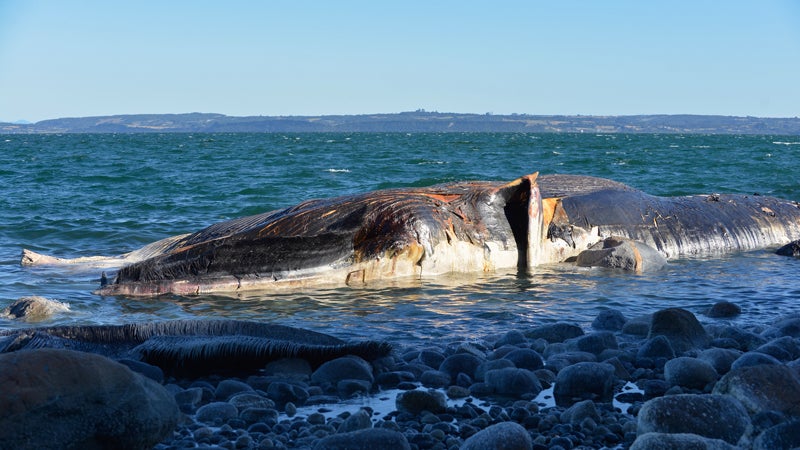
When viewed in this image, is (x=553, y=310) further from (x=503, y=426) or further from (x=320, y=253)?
(x=503, y=426)

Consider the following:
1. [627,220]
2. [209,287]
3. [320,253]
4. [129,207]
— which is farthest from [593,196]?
[129,207]

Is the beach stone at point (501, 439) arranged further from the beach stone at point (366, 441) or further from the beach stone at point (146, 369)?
the beach stone at point (146, 369)

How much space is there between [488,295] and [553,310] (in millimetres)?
753

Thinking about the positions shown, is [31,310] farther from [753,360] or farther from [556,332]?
[753,360]

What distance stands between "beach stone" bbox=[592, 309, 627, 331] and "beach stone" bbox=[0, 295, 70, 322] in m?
4.19

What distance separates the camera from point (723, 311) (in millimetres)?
6859

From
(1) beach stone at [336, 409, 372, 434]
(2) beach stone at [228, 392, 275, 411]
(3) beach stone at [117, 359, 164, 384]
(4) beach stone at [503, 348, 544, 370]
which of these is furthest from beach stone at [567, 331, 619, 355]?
(3) beach stone at [117, 359, 164, 384]

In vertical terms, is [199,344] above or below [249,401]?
above

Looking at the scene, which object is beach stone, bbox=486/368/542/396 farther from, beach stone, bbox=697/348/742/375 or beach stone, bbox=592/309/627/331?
beach stone, bbox=592/309/627/331

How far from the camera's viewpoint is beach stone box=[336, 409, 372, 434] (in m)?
3.86

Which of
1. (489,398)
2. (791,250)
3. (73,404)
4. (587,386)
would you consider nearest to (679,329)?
(587,386)

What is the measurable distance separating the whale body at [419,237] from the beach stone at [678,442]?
4.85m

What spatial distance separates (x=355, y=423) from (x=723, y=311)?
405cm

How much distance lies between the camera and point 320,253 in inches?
311
